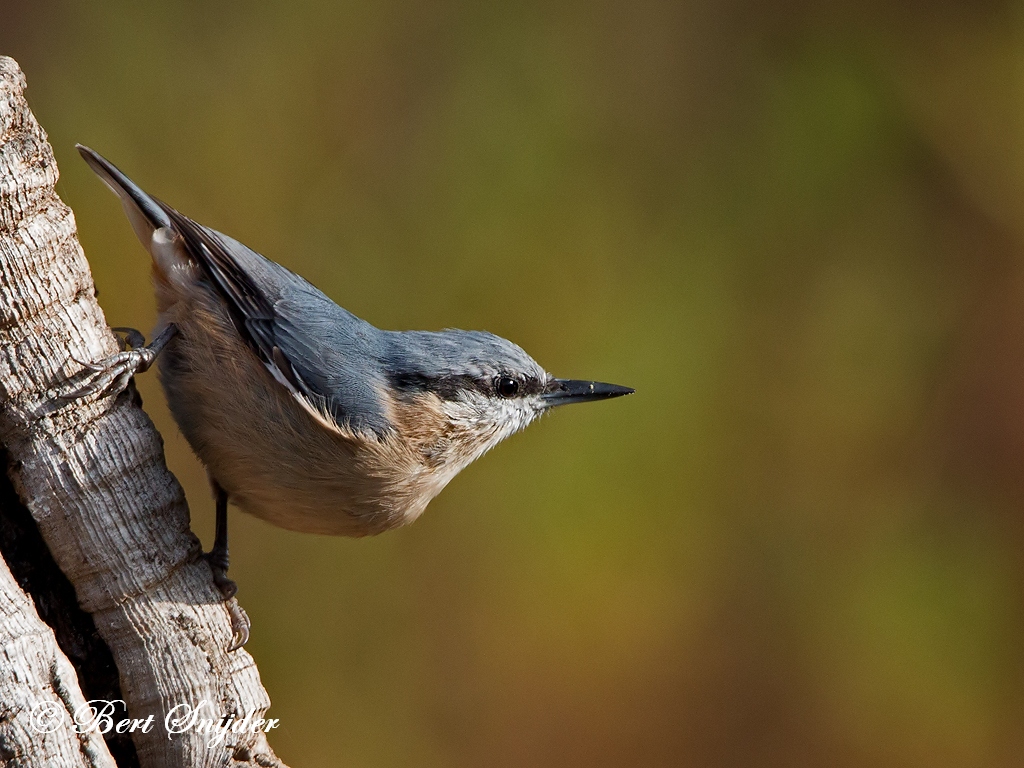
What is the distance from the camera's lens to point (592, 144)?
374 centimetres

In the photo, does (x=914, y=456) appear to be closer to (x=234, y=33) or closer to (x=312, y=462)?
(x=312, y=462)

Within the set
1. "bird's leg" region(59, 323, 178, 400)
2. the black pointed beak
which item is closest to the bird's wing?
"bird's leg" region(59, 323, 178, 400)

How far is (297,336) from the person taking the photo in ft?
7.59

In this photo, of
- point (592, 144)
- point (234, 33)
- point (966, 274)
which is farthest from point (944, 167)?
point (234, 33)

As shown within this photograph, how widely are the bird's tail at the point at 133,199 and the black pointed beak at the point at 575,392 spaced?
110cm

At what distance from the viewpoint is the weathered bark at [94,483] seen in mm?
1767

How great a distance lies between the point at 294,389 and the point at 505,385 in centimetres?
61

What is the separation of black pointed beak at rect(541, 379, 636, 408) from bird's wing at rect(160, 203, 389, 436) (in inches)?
21.9

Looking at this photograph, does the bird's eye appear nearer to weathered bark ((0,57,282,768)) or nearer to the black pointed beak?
the black pointed beak

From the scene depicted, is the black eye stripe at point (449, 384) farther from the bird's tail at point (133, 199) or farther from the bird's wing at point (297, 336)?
the bird's tail at point (133, 199)

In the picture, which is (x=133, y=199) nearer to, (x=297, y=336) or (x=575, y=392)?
(x=297, y=336)

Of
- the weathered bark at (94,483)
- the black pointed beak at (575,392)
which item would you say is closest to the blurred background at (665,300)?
the black pointed beak at (575,392)

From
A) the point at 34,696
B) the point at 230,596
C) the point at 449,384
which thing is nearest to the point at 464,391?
the point at 449,384

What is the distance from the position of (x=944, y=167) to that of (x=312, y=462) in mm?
2839
